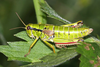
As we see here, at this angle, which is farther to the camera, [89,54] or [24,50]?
[24,50]

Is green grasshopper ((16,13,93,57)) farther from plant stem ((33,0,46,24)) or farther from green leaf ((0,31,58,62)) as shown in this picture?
plant stem ((33,0,46,24))

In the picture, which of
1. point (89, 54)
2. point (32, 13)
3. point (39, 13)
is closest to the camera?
point (89, 54)

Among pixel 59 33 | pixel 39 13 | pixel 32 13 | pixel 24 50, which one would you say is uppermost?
pixel 32 13

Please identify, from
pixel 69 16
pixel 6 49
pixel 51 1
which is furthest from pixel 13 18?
pixel 6 49

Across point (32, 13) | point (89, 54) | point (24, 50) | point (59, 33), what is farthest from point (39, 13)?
point (32, 13)

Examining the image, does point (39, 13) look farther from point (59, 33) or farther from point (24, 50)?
point (24, 50)

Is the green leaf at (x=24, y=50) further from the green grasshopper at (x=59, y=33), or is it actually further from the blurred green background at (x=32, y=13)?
the blurred green background at (x=32, y=13)

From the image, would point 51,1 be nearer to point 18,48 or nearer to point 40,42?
point 40,42

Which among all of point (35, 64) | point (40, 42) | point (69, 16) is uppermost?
point (69, 16)
